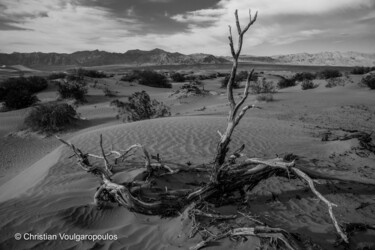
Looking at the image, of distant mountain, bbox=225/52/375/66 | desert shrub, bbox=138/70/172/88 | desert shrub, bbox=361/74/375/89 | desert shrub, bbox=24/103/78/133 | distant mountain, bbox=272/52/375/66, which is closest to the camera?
desert shrub, bbox=24/103/78/133

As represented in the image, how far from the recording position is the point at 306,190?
4027mm

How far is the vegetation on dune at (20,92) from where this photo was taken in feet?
48.5

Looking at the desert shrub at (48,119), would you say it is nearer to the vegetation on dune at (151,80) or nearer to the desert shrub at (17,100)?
the desert shrub at (17,100)

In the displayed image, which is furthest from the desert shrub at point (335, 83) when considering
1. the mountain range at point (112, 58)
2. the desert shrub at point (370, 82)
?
the mountain range at point (112, 58)

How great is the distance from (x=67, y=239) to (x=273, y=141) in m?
5.18

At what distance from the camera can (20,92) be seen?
50.7 feet

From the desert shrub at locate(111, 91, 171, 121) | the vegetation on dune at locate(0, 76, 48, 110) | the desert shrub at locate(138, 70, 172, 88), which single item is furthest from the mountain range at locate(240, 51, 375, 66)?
the desert shrub at locate(111, 91, 171, 121)

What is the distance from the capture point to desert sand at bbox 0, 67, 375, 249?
9.87 feet

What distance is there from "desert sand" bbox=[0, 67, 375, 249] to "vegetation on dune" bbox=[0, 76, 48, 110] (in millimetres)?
2864

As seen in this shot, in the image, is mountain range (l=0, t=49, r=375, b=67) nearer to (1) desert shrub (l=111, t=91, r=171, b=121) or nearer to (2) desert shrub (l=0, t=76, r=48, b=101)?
(2) desert shrub (l=0, t=76, r=48, b=101)

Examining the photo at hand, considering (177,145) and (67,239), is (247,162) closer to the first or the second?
(67,239)

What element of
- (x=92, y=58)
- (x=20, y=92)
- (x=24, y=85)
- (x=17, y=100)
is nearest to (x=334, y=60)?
(x=92, y=58)

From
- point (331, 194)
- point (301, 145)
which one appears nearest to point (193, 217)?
point (331, 194)

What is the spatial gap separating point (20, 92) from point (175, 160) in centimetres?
1342
